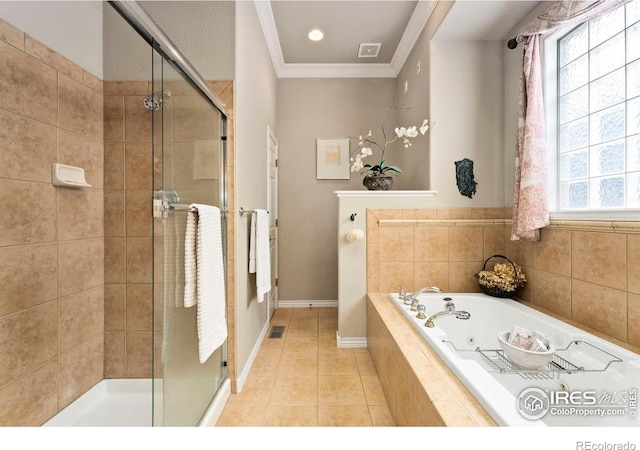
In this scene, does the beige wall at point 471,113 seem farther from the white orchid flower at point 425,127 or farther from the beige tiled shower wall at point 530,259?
the beige tiled shower wall at point 530,259

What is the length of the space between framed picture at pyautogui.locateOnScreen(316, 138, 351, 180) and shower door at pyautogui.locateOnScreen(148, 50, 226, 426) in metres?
2.10

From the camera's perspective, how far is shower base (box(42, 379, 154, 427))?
1604 millimetres

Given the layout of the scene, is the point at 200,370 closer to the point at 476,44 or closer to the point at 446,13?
the point at 446,13

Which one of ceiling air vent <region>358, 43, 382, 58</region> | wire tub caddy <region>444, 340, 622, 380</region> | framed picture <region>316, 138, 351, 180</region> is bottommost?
wire tub caddy <region>444, 340, 622, 380</region>

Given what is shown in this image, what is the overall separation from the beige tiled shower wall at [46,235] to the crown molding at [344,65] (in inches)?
60.0

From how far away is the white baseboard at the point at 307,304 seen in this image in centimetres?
356

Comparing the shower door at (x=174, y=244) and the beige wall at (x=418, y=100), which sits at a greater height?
the beige wall at (x=418, y=100)

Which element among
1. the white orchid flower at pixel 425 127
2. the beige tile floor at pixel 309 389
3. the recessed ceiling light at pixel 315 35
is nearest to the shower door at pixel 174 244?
the beige tile floor at pixel 309 389

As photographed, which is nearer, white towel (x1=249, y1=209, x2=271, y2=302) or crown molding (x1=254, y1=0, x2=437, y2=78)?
white towel (x1=249, y1=209, x2=271, y2=302)

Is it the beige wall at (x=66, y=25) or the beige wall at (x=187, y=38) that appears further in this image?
the beige wall at (x=187, y=38)

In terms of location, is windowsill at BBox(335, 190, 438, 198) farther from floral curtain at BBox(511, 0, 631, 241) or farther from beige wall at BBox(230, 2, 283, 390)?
beige wall at BBox(230, 2, 283, 390)

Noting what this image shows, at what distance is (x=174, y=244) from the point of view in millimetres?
1245

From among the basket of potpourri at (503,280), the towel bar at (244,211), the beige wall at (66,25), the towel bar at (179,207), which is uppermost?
the beige wall at (66,25)

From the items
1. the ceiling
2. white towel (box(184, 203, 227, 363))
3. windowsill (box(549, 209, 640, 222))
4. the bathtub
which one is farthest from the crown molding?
the bathtub
